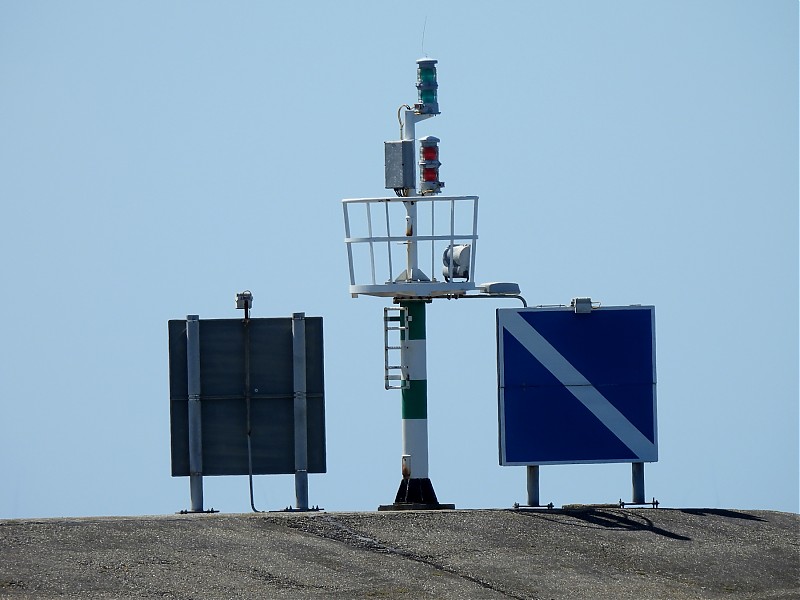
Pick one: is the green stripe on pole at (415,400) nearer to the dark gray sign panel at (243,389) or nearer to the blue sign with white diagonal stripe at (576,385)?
the blue sign with white diagonal stripe at (576,385)

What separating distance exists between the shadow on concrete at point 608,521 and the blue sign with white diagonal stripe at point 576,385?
1254 mm

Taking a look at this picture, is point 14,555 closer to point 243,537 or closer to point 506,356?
point 243,537

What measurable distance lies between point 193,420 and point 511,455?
466 centimetres

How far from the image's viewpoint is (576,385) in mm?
24516

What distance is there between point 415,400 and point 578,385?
2483 millimetres

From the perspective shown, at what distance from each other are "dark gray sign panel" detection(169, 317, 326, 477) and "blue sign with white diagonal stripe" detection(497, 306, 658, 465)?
2.73 metres

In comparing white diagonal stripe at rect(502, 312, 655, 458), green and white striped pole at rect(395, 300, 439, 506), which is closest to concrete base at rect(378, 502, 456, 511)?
green and white striped pole at rect(395, 300, 439, 506)

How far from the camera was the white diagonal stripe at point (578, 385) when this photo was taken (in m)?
24.3

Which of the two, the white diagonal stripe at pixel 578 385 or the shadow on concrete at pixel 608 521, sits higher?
the white diagonal stripe at pixel 578 385

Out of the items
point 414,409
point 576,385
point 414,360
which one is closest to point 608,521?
point 576,385

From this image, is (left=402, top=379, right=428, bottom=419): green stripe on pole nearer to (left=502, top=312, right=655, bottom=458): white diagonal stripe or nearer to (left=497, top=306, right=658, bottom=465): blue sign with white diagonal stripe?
(left=497, top=306, right=658, bottom=465): blue sign with white diagonal stripe

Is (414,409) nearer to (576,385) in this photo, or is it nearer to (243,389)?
(576,385)

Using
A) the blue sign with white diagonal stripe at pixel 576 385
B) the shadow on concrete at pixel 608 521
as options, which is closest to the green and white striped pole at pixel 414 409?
the blue sign with white diagonal stripe at pixel 576 385

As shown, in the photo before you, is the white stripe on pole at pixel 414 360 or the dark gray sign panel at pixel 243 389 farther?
the white stripe on pole at pixel 414 360
